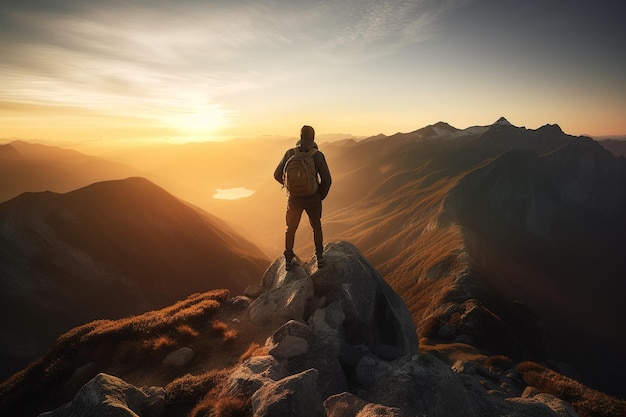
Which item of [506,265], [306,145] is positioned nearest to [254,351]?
[306,145]

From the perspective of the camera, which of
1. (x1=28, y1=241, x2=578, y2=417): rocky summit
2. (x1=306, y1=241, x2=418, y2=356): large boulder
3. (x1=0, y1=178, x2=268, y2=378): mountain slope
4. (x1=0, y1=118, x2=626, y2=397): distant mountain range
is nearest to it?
(x1=28, y1=241, x2=578, y2=417): rocky summit

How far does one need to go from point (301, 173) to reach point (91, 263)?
85.2 meters

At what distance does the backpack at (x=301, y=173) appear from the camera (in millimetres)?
11352

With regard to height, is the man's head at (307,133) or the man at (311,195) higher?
the man's head at (307,133)

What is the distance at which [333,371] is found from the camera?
893cm

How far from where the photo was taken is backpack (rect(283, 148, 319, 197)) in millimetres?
11352

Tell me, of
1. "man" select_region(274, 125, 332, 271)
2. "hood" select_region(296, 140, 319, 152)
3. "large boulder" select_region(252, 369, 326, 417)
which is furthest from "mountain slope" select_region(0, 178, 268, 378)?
"large boulder" select_region(252, 369, 326, 417)

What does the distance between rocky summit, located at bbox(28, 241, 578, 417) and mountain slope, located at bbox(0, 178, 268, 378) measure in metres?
72.1

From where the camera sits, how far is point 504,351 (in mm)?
56000

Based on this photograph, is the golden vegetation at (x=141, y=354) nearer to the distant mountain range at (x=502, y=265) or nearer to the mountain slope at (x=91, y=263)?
the distant mountain range at (x=502, y=265)

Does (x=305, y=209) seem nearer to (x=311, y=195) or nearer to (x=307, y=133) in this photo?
(x=311, y=195)

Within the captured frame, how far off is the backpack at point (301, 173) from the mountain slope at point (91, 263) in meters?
75.2

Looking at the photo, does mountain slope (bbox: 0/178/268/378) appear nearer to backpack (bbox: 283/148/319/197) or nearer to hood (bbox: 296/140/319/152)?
backpack (bbox: 283/148/319/197)

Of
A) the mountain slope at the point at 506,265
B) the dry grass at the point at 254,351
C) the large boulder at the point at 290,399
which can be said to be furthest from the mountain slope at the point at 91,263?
the large boulder at the point at 290,399
